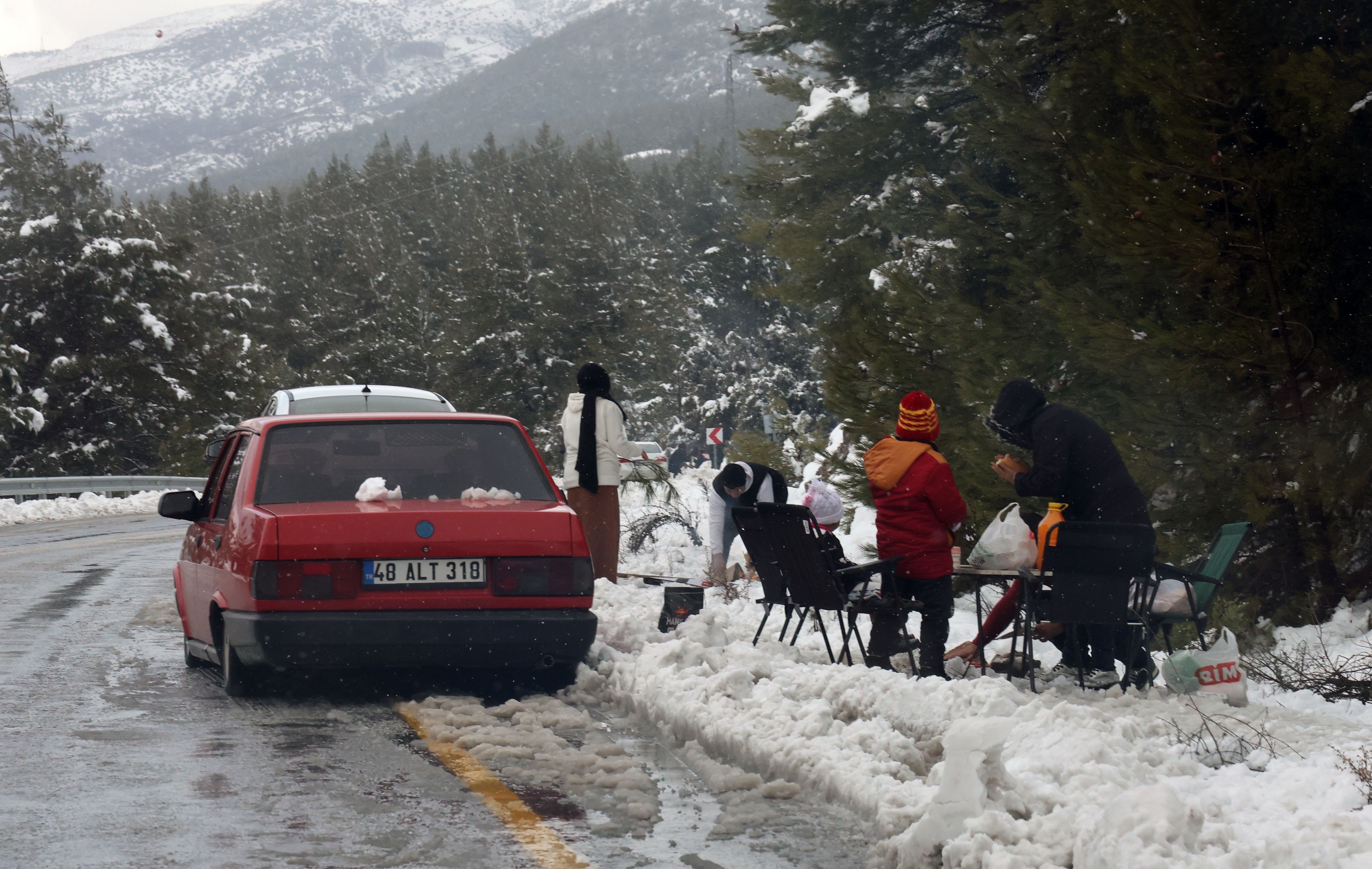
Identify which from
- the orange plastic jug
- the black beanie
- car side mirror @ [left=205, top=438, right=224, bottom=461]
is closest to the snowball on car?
car side mirror @ [left=205, top=438, right=224, bottom=461]

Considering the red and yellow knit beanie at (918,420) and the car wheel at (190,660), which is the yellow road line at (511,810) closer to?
the car wheel at (190,660)

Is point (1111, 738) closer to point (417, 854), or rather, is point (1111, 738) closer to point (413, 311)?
point (417, 854)

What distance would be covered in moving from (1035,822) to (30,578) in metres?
12.1

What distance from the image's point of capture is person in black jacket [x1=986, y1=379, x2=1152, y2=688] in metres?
7.23

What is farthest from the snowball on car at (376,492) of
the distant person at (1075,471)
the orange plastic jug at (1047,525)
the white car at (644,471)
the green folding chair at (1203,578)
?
the white car at (644,471)

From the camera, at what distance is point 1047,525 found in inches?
284

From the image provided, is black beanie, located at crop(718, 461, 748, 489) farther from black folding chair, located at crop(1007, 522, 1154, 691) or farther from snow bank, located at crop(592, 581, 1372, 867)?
black folding chair, located at crop(1007, 522, 1154, 691)

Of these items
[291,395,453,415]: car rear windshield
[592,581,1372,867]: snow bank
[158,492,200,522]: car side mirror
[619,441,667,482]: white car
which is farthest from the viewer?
[619,441,667,482]: white car

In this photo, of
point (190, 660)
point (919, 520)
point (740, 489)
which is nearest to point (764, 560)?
point (919, 520)

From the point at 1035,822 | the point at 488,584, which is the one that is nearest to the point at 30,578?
the point at 488,584

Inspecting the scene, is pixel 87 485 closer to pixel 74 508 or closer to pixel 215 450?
pixel 74 508

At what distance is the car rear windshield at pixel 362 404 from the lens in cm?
1312

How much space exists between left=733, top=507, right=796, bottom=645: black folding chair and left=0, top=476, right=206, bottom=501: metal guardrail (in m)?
21.6

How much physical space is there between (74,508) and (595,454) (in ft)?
64.6
